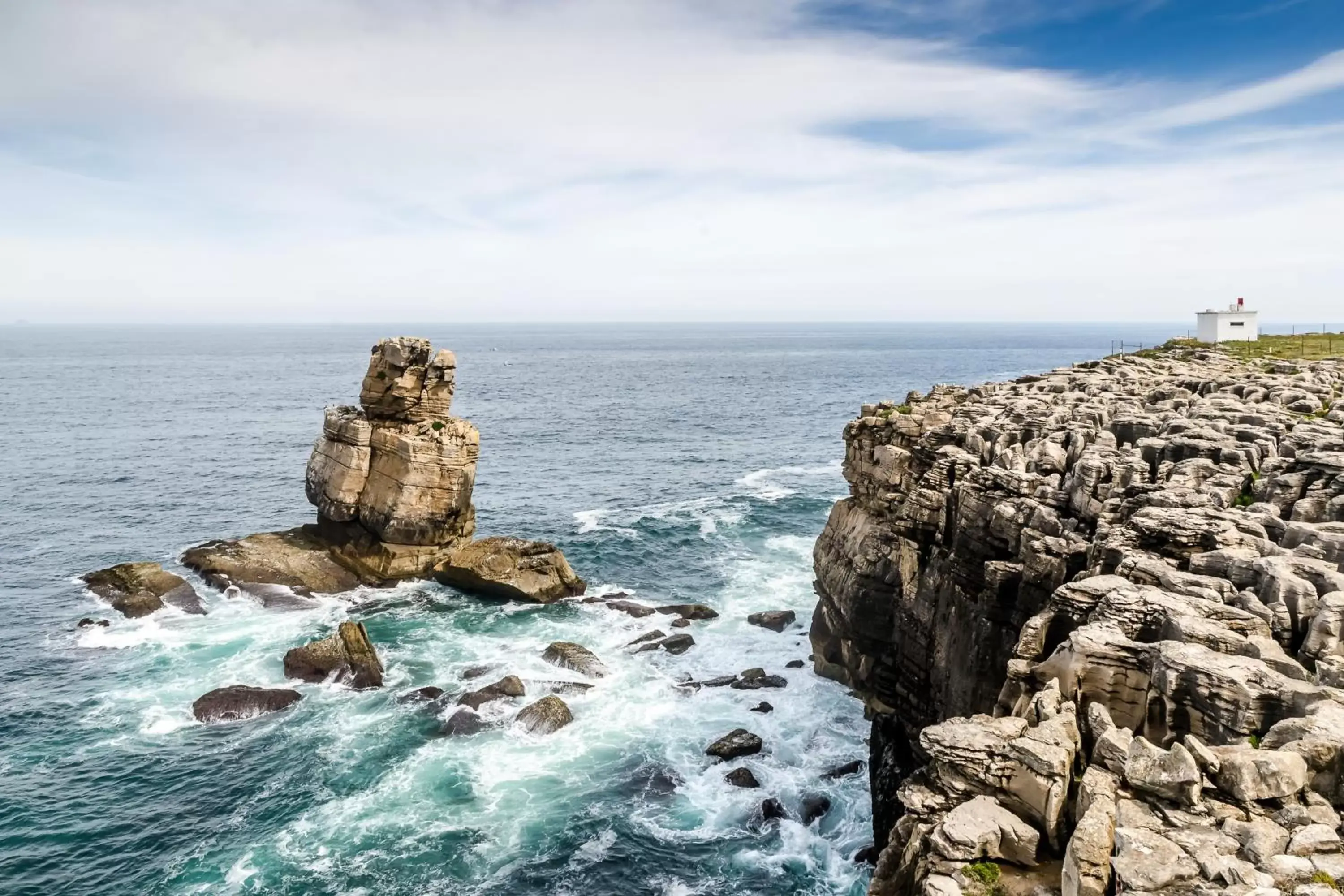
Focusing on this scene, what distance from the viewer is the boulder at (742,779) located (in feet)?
117

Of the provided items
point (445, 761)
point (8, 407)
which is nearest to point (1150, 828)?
point (445, 761)

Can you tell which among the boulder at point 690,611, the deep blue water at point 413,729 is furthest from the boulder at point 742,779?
the boulder at point 690,611

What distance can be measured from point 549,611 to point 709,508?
86.2 feet

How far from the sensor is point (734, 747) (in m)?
37.9

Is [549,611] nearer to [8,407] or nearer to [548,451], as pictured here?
[548,451]

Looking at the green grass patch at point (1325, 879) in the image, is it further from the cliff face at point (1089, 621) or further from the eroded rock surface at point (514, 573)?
the eroded rock surface at point (514, 573)

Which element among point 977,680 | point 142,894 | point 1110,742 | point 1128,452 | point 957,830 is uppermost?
point 1128,452

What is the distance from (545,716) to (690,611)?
1572cm

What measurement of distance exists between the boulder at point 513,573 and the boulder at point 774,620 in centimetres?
819

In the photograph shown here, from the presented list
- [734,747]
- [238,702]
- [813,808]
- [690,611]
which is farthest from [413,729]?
[690,611]

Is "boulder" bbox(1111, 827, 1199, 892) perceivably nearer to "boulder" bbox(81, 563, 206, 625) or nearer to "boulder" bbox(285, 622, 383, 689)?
"boulder" bbox(285, 622, 383, 689)

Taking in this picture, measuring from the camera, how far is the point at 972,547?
31266 mm

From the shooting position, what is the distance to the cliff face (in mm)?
14914

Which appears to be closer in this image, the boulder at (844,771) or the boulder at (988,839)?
the boulder at (988,839)
